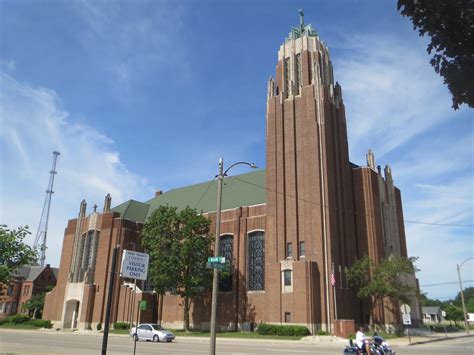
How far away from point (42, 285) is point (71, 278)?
35119 millimetres

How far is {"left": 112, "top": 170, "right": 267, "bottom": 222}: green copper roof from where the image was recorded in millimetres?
51972

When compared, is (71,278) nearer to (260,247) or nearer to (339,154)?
(260,247)

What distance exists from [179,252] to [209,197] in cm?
1525

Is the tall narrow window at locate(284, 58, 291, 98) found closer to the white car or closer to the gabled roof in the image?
the white car

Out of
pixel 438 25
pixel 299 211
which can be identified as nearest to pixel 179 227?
pixel 299 211

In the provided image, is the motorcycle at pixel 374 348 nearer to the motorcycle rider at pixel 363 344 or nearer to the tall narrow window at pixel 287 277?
the motorcycle rider at pixel 363 344

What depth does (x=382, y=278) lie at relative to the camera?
127ft

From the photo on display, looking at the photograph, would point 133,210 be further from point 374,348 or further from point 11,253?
point 374,348

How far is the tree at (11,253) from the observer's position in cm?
1592

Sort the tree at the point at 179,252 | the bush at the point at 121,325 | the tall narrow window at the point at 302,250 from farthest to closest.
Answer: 1. the bush at the point at 121,325
2. the tree at the point at 179,252
3. the tall narrow window at the point at 302,250

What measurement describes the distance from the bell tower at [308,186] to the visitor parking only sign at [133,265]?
90.0ft

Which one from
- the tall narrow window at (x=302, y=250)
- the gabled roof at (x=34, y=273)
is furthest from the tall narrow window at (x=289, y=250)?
the gabled roof at (x=34, y=273)

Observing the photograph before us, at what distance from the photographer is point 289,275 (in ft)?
135

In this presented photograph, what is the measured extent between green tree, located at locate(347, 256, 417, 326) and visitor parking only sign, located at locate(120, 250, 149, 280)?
29.6 meters
